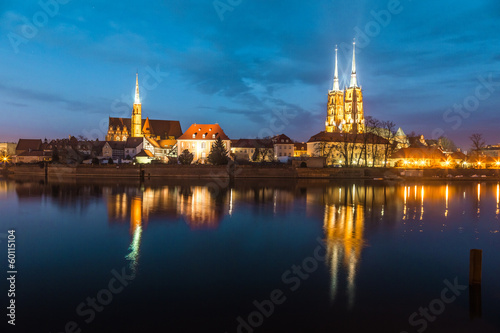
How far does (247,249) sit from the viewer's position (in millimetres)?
14477

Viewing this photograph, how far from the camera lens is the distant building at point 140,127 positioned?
97.9 metres

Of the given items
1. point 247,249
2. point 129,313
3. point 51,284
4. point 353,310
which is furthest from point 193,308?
point 247,249

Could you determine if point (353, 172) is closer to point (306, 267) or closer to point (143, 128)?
point (306, 267)

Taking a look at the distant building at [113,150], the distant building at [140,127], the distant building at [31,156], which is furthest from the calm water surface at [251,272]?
the distant building at [140,127]

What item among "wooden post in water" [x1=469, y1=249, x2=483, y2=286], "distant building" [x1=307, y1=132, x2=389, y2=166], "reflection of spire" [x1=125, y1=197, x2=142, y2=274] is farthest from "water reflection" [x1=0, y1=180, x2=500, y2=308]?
"distant building" [x1=307, y1=132, x2=389, y2=166]

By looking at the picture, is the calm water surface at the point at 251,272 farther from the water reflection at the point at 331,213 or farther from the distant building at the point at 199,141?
the distant building at the point at 199,141

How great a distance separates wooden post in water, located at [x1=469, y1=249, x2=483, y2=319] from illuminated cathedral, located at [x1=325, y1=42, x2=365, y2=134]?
4020 inches

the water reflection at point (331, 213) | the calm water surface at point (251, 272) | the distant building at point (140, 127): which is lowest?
the calm water surface at point (251, 272)

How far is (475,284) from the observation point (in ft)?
33.8

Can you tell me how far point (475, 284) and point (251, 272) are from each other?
6.29 meters

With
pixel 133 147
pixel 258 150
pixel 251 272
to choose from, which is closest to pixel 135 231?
pixel 251 272

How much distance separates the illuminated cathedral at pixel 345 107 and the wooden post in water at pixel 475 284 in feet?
335

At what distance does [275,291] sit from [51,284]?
6266 millimetres

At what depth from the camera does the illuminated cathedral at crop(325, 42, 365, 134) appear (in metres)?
112
